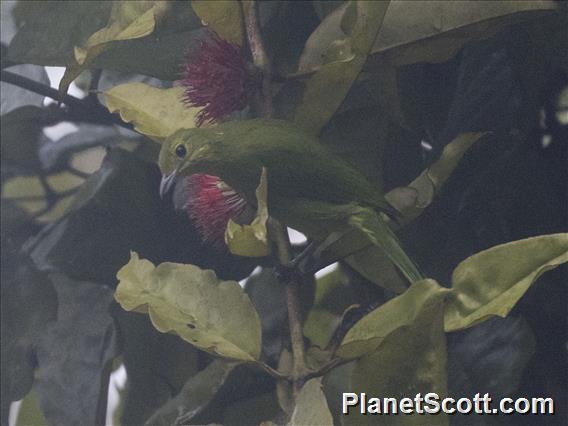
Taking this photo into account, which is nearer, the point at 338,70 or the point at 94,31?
the point at 338,70

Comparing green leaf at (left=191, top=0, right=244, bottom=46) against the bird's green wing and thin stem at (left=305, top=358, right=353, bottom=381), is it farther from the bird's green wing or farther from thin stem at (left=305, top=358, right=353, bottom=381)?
thin stem at (left=305, top=358, right=353, bottom=381)

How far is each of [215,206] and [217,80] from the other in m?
0.08

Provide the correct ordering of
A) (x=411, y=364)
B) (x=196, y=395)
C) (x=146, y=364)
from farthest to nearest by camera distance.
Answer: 1. (x=146, y=364)
2. (x=196, y=395)
3. (x=411, y=364)

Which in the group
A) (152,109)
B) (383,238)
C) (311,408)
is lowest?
(311,408)

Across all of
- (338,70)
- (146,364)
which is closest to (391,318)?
(338,70)

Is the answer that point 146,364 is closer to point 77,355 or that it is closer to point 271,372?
point 77,355

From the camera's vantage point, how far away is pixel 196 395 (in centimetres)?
59

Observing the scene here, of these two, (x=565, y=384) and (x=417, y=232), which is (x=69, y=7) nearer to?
(x=417, y=232)

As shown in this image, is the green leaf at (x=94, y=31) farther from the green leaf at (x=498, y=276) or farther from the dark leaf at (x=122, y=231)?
the green leaf at (x=498, y=276)

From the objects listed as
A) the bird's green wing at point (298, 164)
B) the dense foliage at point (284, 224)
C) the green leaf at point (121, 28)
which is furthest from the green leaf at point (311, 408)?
the green leaf at point (121, 28)

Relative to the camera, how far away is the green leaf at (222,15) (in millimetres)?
544

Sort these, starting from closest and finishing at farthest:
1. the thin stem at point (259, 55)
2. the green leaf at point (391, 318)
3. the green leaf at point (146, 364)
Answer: the green leaf at point (391, 318), the thin stem at point (259, 55), the green leaf at point (146, 364)

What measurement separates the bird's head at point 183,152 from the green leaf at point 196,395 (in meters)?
0.12

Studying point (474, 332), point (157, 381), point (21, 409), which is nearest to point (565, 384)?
point (474, 332)
